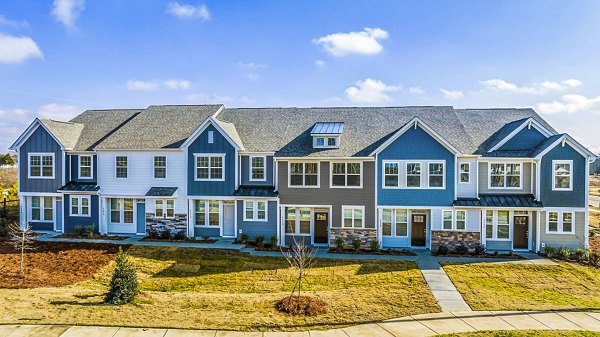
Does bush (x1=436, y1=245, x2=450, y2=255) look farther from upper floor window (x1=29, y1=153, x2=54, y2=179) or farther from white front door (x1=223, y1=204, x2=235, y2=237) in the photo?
upper floor window (x1=29, y1=153, x2=54, y2=179)

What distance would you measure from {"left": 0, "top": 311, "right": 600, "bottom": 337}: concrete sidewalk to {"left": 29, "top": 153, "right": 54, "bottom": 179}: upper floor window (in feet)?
59.0

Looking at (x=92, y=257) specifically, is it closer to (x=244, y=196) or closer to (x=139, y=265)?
(x=139, y=265)

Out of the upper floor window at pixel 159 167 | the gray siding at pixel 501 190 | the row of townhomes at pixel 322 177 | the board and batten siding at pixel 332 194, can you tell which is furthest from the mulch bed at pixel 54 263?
the gray siding at pixel 501 190

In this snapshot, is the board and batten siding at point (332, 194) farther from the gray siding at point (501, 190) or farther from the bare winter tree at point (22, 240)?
the bare winter tree at point (22, 240)

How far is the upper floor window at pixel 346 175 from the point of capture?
933 inches

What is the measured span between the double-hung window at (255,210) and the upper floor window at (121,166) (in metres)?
8.84

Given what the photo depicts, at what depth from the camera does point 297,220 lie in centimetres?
2481

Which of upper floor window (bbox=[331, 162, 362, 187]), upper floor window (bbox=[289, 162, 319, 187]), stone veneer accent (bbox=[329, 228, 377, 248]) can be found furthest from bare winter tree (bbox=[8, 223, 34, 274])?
upper floor window (bbox=[331, 162, 362, 187])

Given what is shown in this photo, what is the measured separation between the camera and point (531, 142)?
23.8 meters

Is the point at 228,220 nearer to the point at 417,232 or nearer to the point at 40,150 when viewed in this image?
the point at 417,232

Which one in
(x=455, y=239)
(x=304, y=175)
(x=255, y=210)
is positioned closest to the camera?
(x=455, y=239)

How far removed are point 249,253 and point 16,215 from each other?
2237 centimetres

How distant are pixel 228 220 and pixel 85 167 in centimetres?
1109

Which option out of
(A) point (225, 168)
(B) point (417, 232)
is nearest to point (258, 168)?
(A) point (225, 168)
